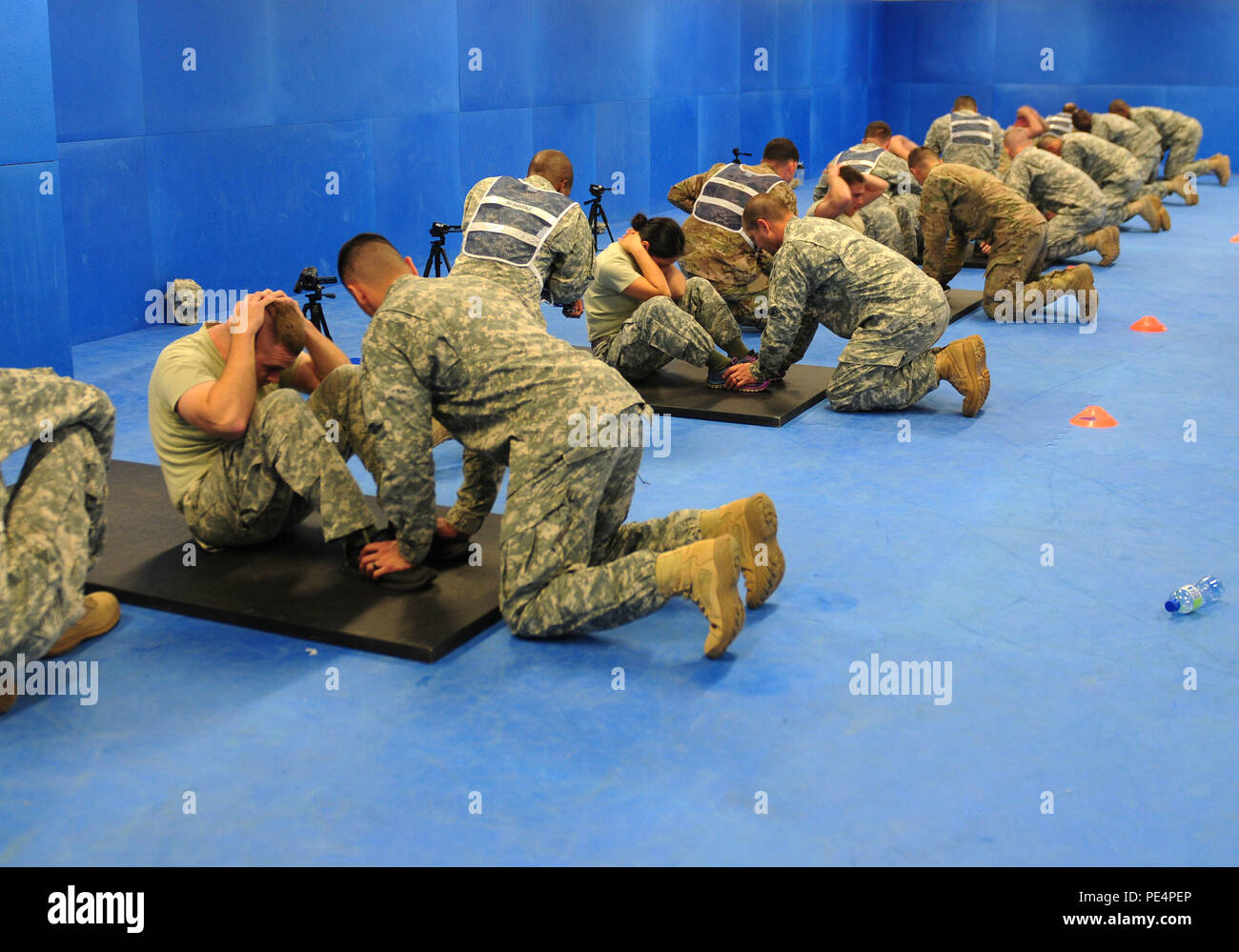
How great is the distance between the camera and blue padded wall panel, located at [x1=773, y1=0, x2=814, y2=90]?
1491 centimetres

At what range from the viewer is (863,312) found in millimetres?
5668

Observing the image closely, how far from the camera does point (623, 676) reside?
127 inches

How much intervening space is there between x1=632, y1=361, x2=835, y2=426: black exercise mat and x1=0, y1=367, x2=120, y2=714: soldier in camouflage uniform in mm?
2726

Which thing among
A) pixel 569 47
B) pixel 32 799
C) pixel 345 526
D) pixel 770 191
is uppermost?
pixel 569 47

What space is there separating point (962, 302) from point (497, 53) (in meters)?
4.29

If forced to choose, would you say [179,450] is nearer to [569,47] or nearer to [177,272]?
[177,272]

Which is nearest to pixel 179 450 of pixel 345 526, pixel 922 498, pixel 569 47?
pixel 345 526

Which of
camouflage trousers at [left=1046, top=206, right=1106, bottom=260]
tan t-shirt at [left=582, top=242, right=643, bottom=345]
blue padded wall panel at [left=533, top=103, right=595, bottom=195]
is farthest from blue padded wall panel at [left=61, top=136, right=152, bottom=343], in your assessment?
camouflage trousers at [left=1046, top=206, right=1106, bottom=260]

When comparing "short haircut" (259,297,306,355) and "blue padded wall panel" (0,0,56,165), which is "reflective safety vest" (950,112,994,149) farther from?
"short haircut" (259,297,306,355)

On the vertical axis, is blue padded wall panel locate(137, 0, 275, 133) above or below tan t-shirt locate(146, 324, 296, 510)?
above

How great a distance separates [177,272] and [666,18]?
6543mm

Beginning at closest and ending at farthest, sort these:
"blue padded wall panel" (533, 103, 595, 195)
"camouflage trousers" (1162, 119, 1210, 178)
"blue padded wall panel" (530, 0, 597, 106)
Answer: "blue padded wall panel" (530, 0, 597, 106) → "blue padded wall panel" (533, 103, 595, 195) → "camouflage trousers" (1162, 119, 1210, 178)

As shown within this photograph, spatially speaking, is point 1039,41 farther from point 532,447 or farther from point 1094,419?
point 532,447

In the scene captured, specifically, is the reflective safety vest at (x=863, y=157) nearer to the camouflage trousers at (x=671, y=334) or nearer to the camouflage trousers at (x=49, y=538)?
the camouflage trousers at (x=671, y=334)
